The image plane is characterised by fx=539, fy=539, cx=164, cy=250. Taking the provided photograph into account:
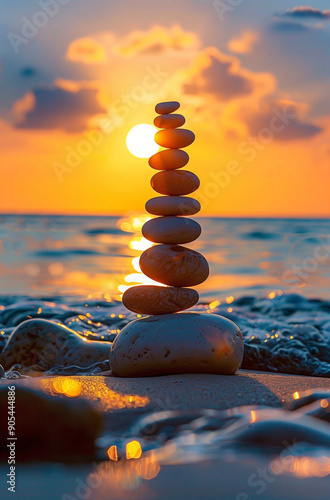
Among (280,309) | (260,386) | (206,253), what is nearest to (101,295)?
(280,309)

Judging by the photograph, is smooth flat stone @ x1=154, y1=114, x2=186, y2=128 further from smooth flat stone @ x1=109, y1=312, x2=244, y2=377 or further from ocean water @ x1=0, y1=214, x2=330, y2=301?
ocean water @ x1=0, y1=214, x2=330, y2=301

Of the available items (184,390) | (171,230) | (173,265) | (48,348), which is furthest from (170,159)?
(48,348)

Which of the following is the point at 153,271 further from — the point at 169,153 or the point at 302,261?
the point at 302,261

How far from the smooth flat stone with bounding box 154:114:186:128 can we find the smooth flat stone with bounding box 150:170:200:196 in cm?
35

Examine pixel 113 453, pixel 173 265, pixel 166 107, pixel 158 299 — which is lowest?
pixel 113 453

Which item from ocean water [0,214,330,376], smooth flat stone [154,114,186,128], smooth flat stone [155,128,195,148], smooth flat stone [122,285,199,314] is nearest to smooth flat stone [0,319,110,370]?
ocean water [0,214,330,376]

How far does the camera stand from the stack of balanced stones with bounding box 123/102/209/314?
13.4 ft

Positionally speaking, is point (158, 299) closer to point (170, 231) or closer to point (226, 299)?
point (170, 231)

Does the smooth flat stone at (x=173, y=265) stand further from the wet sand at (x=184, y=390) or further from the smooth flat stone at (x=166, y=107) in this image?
the smooth flat stone at (x=166, y=107)

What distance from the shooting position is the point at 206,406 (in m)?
2.85

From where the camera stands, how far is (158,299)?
4098mm

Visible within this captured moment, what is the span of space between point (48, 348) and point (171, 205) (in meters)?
2.04

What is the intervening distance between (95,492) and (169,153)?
8.79 ft

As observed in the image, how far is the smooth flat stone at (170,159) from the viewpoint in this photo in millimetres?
4125
